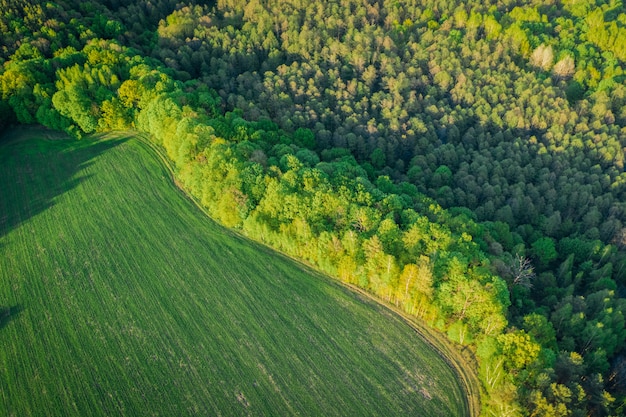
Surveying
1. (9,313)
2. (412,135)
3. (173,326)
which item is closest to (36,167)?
(9,313)

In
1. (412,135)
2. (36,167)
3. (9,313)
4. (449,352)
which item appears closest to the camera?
(449,352)

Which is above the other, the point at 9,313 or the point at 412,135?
the point at 412,135

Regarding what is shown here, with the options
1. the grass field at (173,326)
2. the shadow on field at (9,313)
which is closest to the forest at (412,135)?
the grass field at (173,326)

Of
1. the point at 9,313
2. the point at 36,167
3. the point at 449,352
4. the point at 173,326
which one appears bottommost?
the point at 449,352

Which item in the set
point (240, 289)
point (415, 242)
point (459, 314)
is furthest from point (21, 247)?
point (459, 314)

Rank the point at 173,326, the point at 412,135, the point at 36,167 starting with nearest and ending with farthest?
the point at 173,326 → the point at 36,167 → the point at 412,135

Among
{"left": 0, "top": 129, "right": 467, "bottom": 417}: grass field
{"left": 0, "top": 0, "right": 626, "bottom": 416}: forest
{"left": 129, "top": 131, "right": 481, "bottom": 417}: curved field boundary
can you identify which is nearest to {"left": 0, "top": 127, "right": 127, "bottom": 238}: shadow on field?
{"left": 0, "top": 129, "right": 467, "bottom": 417}: grass field

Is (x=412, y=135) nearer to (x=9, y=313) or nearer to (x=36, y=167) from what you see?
(x=36, y=167)
